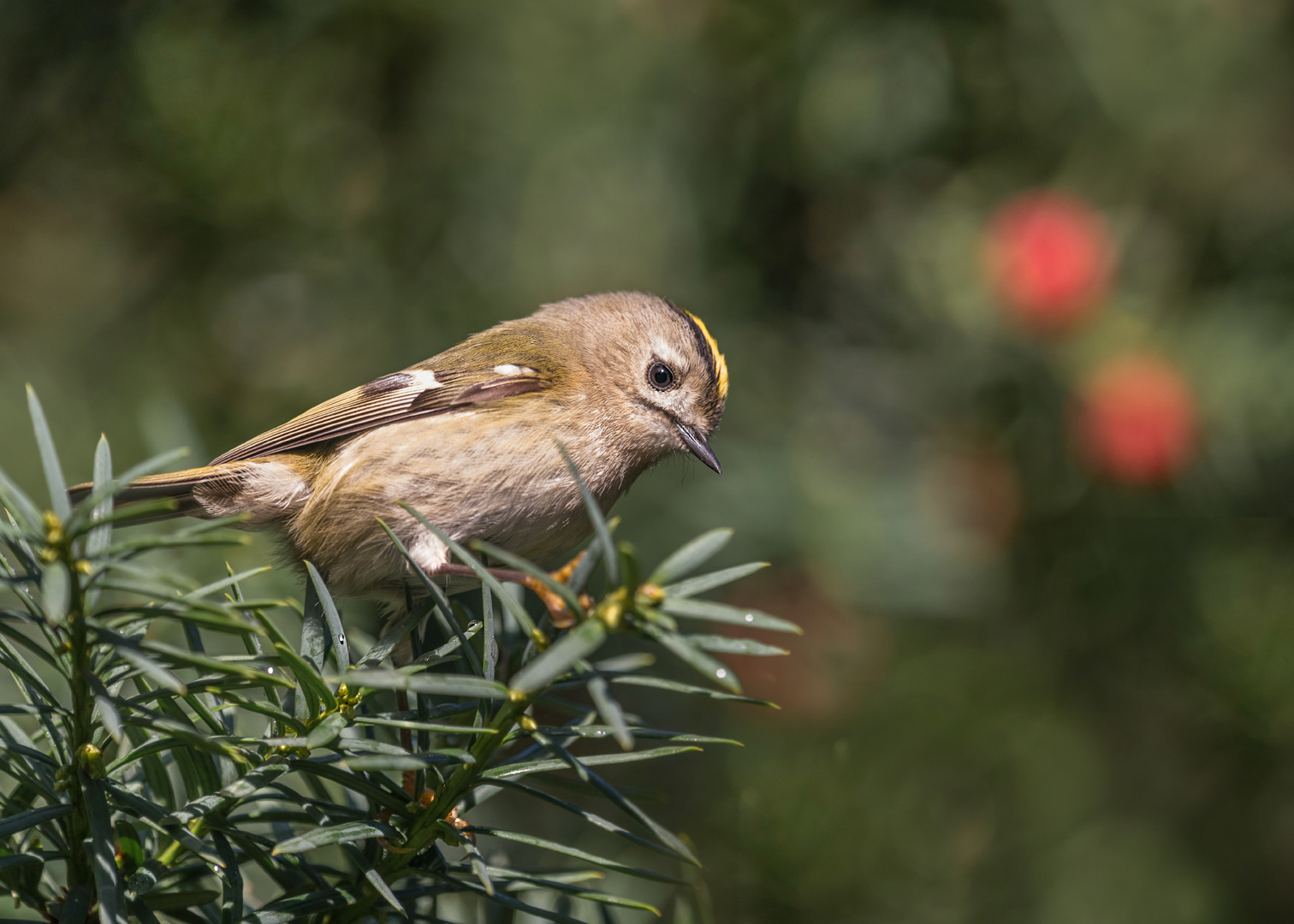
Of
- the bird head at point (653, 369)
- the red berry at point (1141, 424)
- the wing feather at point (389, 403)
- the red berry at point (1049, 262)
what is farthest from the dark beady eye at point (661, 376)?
the red berry at point (1141, 424)

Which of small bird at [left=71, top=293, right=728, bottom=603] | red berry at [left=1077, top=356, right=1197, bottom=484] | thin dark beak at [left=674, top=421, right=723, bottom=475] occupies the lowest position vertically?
red berry at [left=1077, top=356, right=1197, bottom=484]

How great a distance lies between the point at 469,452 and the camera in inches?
61.7

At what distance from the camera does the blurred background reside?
1.95 meters

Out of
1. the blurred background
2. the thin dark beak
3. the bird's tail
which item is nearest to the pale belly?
the bird's tail

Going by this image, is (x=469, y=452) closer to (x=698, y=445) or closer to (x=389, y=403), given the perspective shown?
(x=389, y=403)

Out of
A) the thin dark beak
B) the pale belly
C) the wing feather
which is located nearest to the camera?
the pale belly

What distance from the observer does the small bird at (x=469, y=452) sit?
4.94 feet

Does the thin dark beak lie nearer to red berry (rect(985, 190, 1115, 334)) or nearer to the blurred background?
the blurred background

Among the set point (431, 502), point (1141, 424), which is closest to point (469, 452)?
point (431, 502)

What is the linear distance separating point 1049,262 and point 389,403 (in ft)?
4.18

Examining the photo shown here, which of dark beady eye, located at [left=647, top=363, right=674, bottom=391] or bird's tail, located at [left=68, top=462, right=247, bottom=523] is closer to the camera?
bird's tail, located at [left=68, top=462, right=247, bottom=523]

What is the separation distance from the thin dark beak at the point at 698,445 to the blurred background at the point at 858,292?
0.25m

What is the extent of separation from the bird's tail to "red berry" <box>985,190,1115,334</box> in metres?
1.46

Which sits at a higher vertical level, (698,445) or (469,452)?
(469,452)
